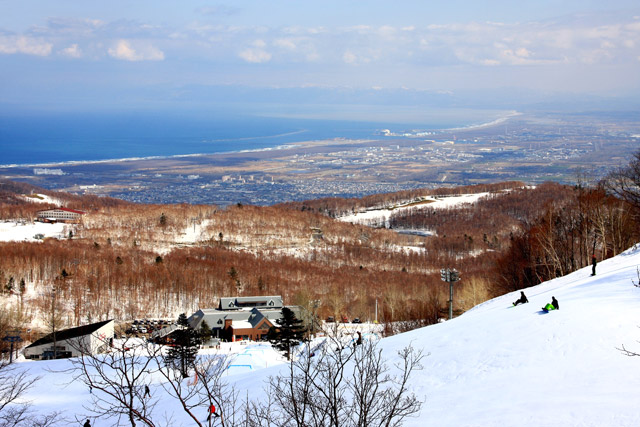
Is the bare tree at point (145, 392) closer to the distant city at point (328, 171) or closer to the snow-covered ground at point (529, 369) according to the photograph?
the snow-covered ground at point (529, 369)

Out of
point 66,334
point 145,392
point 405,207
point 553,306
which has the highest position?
point 145,392

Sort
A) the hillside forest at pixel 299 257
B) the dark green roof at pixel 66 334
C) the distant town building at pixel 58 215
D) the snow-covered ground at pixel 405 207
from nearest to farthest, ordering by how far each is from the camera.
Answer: the dark green roof at pixel 66 334, the hillside forest at pixel 299 257, the distant town building at pixel 58 215, the snow-covered ground at pixel 405 207

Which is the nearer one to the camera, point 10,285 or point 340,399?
point 340,399

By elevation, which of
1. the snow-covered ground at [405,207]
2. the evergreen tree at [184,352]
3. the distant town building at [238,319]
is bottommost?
the distant town building at [238,319]

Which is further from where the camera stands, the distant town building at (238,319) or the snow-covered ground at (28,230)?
the snow-covered ground at (28,230)

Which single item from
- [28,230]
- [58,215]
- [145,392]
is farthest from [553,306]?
[58,215]

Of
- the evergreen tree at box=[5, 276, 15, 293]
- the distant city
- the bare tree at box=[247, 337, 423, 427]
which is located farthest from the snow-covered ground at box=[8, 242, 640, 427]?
the distant city

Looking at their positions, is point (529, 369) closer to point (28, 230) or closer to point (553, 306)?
point (553, 306)

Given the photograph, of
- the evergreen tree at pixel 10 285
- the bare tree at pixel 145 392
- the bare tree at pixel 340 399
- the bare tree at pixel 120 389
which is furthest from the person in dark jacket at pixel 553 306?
the evergreen tree at pixel 10 285
